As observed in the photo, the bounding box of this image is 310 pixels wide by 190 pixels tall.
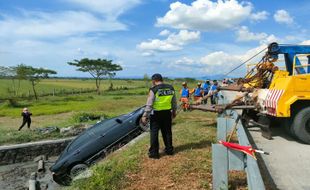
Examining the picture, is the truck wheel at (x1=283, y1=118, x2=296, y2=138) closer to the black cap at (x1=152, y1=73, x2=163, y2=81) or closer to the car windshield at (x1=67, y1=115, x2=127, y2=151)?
the black cap at (x1=152, y1=73, x2=163, y2=81)

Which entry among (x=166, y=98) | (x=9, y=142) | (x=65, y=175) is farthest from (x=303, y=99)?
(x=9, y=142)

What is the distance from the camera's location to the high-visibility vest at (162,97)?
714 centimetres

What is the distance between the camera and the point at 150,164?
6.57 m

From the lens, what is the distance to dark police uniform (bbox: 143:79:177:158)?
23.1 feet

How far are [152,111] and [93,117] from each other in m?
14.4

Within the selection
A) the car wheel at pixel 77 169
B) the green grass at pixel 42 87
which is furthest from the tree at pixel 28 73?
the car wheel at pixel 77 169

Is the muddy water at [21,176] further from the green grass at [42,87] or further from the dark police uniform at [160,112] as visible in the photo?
the green grass at [42,87]

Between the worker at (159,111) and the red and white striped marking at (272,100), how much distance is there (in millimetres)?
2950

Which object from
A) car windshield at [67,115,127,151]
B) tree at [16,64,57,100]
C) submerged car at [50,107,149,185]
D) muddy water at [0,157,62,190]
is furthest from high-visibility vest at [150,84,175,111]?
tree at [16,64,57,100]

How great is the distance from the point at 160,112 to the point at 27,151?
26.8 feet

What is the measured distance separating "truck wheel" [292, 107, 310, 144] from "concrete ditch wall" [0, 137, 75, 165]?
905cm

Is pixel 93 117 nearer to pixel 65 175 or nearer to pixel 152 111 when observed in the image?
pixel 65 175

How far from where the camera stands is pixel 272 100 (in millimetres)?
9016

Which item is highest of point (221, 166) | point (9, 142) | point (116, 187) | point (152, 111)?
point (152, 111)
